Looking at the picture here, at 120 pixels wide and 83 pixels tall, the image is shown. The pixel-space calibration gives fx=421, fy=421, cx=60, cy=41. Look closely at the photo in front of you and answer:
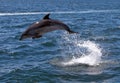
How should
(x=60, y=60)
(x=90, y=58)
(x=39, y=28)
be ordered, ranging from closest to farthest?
1. (x=39, y=28)
2. (x=60, y=60)
3. (x=90, y=58)

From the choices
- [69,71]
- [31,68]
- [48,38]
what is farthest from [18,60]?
[48,38]

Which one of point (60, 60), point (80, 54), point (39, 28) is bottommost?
point (80, 54)

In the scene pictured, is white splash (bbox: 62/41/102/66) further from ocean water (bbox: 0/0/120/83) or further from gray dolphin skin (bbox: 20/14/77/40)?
gray dolphin skin (bbox: 20/14/77/40)

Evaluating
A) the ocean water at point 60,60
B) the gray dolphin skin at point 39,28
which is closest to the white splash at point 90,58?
the ocean water at point 60,60

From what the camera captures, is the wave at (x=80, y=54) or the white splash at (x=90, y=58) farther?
the wave at (x=80, y=54)

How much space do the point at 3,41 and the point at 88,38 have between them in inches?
→ 262

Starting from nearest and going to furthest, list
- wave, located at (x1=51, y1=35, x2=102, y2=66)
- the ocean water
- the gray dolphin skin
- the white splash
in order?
the gray dolphin skin
the ocean water
the white splash
wave, located at (x1=51, y1=35, x2=102, y2=66)

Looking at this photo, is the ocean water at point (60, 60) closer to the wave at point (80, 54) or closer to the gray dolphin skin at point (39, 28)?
the wave at point (80, 54)

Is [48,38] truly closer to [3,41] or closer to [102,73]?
[3,41]

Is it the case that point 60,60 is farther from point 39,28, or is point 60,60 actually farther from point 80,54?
point 39,28

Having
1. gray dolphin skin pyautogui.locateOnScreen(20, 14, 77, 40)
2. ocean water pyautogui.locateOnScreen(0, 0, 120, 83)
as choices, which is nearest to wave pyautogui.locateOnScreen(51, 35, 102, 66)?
ocean water pyautogui.locateOnScreen(0, 0, 120, 83)

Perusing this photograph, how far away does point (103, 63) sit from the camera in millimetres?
21953

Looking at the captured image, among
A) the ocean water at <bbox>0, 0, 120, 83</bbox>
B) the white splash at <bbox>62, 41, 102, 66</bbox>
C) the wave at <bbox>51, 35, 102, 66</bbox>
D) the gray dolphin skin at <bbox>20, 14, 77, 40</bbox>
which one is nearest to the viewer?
the gray dolphin skin at <bbox>20, 14, 77, 40</bbox>

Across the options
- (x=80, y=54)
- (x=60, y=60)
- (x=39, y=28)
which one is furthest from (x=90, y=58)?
(x=39, y=28)
